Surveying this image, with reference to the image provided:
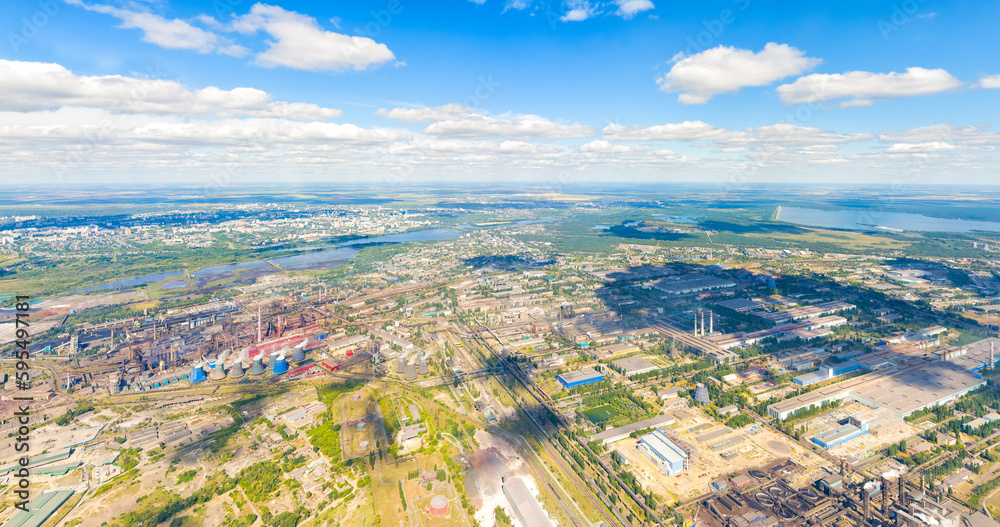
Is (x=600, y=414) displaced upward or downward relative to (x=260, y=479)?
downward

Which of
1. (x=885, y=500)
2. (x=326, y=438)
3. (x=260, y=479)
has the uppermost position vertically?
(x=885, y=500)

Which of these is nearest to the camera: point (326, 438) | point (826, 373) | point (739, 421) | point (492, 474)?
point (492, 474)

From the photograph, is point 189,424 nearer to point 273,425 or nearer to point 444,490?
point 273,425

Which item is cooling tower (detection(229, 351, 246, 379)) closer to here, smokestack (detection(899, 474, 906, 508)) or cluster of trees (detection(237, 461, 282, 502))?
cluster of trees (detection(237, 461, 282, 502))

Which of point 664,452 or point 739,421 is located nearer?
point 664,452

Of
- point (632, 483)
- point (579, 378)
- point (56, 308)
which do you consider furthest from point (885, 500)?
point (56, 308)

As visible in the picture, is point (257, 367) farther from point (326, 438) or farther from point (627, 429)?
point (627, 429)

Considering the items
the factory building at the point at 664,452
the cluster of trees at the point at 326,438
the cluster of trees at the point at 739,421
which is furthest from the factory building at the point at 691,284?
the cluster of trees at the point at 326,438
